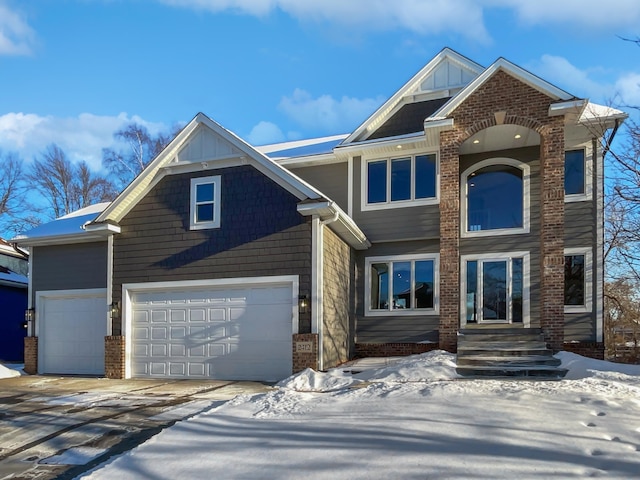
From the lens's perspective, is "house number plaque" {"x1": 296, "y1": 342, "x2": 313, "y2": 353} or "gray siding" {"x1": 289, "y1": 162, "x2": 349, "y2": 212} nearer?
"house number plaque" {"x1": 296, "y1": 342, "x2": 313, "y2": 353}

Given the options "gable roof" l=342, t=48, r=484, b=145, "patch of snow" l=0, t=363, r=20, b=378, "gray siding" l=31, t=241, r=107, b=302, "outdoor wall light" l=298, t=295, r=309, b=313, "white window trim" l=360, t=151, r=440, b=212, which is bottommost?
"patch of snow" l=0, t=363, r=20, b=378

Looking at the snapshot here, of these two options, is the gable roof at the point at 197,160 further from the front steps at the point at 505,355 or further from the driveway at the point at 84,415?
the driveway at the point at 84,415

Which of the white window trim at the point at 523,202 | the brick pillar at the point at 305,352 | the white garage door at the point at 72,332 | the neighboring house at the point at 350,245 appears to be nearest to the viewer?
the brick pillar at the point at 305,352

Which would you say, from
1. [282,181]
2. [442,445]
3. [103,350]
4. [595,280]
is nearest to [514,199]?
[595,280]

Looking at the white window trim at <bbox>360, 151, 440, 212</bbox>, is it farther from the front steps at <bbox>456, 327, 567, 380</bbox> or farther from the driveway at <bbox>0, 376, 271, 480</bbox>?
the driveway at <bbox>0, 376, 271, 480</bbox>

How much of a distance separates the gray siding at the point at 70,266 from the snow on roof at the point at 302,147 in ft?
17.6

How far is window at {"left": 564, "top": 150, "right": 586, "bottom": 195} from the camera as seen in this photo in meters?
12.1

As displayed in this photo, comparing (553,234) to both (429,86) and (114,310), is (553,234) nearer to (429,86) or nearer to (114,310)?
(429,86)

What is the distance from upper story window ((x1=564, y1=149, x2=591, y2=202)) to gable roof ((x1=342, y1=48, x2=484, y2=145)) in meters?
3.42

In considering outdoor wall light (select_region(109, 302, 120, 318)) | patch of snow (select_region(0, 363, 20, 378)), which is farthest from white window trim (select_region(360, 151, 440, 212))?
patch of snow (select_region(0, 363, 20, 378))

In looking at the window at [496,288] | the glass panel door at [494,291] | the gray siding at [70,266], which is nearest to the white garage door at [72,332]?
the gray siding at [70,266]

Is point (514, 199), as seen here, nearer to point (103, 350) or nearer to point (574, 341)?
A: point (574, 341)

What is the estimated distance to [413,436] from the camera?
4.80 m

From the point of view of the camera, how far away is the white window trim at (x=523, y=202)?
40.2ft
